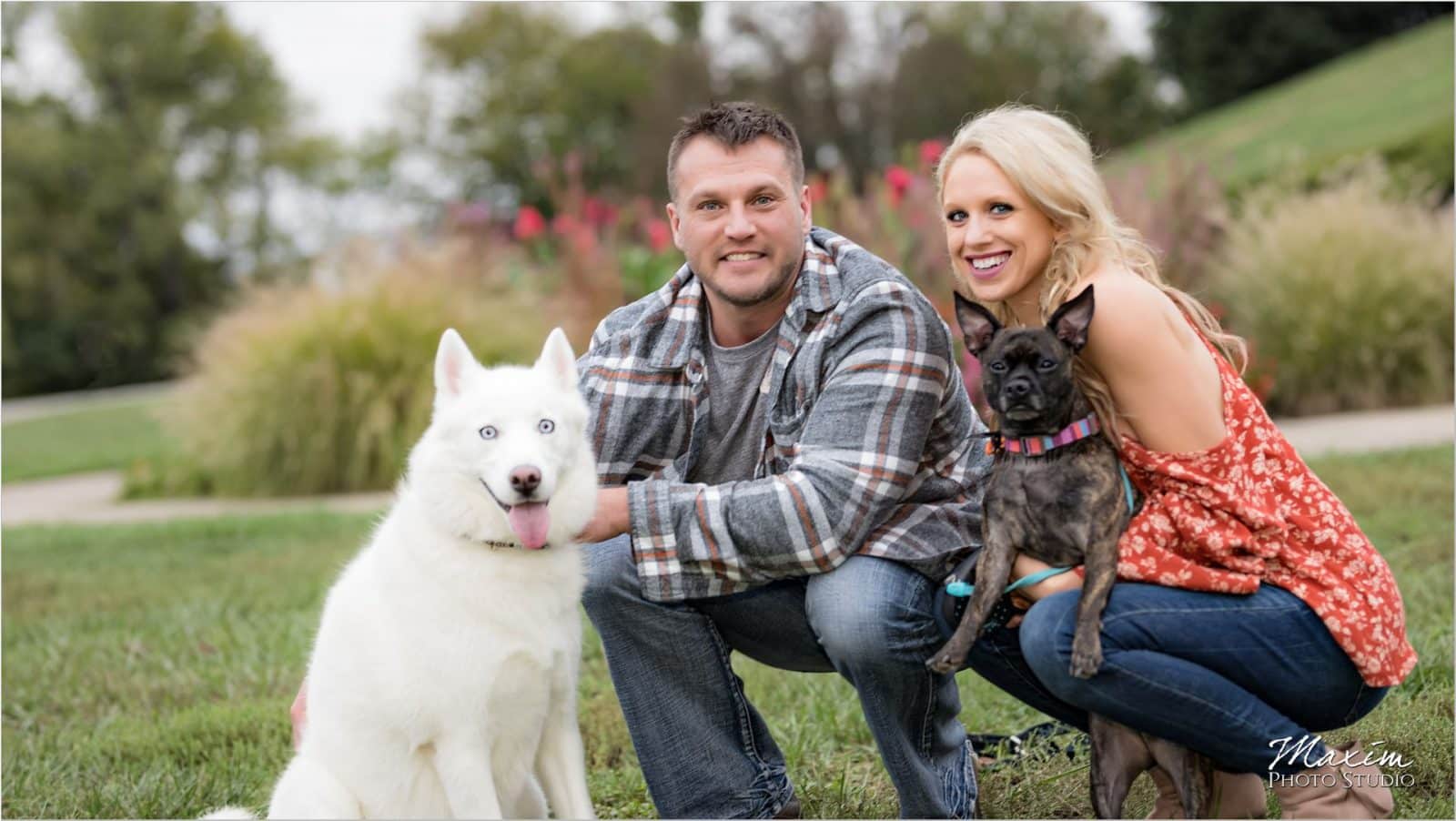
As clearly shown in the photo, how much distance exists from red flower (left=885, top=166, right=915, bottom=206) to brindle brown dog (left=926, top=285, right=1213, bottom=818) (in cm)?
526

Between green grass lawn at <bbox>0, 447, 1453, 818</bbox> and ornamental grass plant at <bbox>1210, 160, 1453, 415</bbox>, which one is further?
ornamental grass plant at <bbox>1210, 160, 1453, 415</bbox>

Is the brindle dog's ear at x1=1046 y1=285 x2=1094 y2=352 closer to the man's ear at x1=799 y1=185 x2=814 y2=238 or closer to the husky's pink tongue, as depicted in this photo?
the man's ear at x1=799 y1=185 x2=814 y2=238

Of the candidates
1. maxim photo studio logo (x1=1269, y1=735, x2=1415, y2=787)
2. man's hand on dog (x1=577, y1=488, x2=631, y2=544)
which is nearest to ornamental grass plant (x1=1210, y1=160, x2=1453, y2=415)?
maxim photo studio logo (x1=1269, y1=735, x2=1415, y2=787)

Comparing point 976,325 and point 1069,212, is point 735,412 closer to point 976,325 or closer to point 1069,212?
point 976,325

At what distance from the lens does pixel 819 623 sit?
2.95 metres

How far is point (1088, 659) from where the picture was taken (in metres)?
2.65

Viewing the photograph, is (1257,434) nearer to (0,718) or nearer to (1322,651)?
(1322,651)

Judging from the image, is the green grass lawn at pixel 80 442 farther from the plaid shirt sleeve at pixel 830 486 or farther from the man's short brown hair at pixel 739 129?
the plaid shirt sleeve at pixel 830 486

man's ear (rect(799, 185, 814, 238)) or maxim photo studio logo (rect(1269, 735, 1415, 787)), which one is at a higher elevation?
man's ear (rect(799, 185, 814, 238))

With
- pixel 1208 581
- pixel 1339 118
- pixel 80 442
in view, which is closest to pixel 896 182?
pixel 1208 581

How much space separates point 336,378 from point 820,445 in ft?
22.8

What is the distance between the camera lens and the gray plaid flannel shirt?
293 cm

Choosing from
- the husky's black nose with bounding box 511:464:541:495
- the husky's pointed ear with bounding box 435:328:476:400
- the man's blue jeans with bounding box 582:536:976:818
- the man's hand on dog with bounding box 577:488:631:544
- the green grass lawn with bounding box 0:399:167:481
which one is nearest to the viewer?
the husky's black nose with bounding box 511:464:541:495

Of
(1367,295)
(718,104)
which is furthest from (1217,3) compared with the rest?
(718,104)
